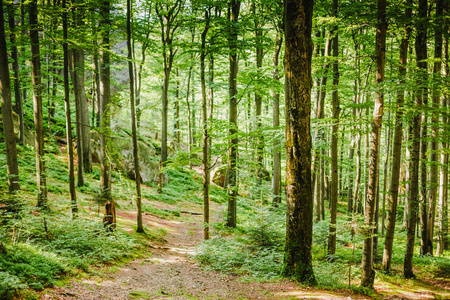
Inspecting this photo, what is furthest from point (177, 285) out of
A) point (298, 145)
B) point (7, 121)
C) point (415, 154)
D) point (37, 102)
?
point (415, 154)

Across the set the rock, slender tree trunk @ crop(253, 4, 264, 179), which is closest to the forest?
slender tree trunk @ crop(253, 4, 264, 179)

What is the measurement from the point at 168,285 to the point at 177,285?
21 cm

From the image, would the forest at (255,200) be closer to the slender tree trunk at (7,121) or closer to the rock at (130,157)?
the slender tree trunk at (7,121)

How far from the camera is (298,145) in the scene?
5.42 meters

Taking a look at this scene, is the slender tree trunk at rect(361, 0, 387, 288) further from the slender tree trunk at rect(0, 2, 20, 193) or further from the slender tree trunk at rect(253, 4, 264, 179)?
the slender tree trunk at rect(0, 2, 20, 193)

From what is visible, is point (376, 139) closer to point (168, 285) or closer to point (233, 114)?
point (168, 285)

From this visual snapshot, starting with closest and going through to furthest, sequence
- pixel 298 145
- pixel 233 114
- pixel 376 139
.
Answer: pixel 298 145 < pixel 376 139 < pixel 233 114

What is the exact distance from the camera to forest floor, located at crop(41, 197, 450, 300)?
16.1 ft

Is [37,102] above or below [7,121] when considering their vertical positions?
above

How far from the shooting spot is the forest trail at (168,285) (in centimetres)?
485

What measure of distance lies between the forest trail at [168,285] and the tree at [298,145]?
1.96 ft

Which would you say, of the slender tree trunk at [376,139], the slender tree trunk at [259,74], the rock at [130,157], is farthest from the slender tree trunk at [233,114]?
the rock at [130,157]

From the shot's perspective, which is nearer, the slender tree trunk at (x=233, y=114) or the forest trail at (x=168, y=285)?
the forest trail at (x=168, y=285)

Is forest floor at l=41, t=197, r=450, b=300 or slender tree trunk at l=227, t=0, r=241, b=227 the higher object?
slender tree trunk at l=227, t=0, r=241, b=227
